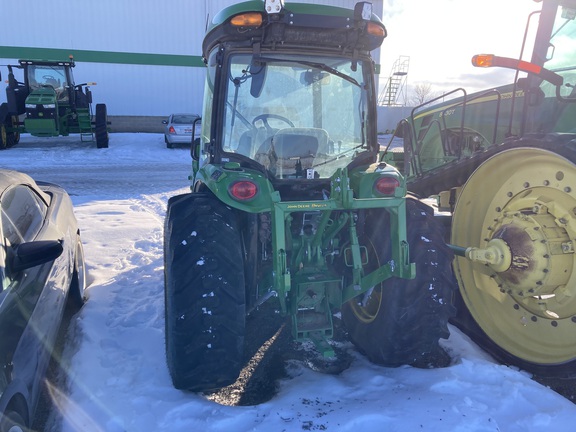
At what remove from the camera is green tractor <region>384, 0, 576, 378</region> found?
311 centimetres

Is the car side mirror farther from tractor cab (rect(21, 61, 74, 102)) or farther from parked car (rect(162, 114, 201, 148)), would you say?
tractor cab (rect(21, 61, 74, 102))

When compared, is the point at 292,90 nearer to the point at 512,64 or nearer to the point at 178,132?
the point at 512,64

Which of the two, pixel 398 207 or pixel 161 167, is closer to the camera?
pixel 398 207

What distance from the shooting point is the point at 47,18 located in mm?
23125

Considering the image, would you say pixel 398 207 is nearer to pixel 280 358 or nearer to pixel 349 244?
pixel 349 244

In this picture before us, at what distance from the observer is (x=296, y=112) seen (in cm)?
355

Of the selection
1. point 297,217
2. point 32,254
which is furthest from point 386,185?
point 32,254

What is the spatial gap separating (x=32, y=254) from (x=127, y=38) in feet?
80.3

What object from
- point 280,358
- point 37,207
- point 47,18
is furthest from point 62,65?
point 280,358

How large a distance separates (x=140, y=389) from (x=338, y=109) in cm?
250

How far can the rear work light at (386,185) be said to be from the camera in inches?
127

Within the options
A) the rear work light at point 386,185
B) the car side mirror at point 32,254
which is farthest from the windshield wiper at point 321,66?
the car side mirror at point 32,254

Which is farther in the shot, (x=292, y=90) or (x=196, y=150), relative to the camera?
(x=196, y=150)

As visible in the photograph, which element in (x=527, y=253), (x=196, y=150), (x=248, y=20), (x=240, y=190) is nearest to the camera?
(x=240, y=190)
